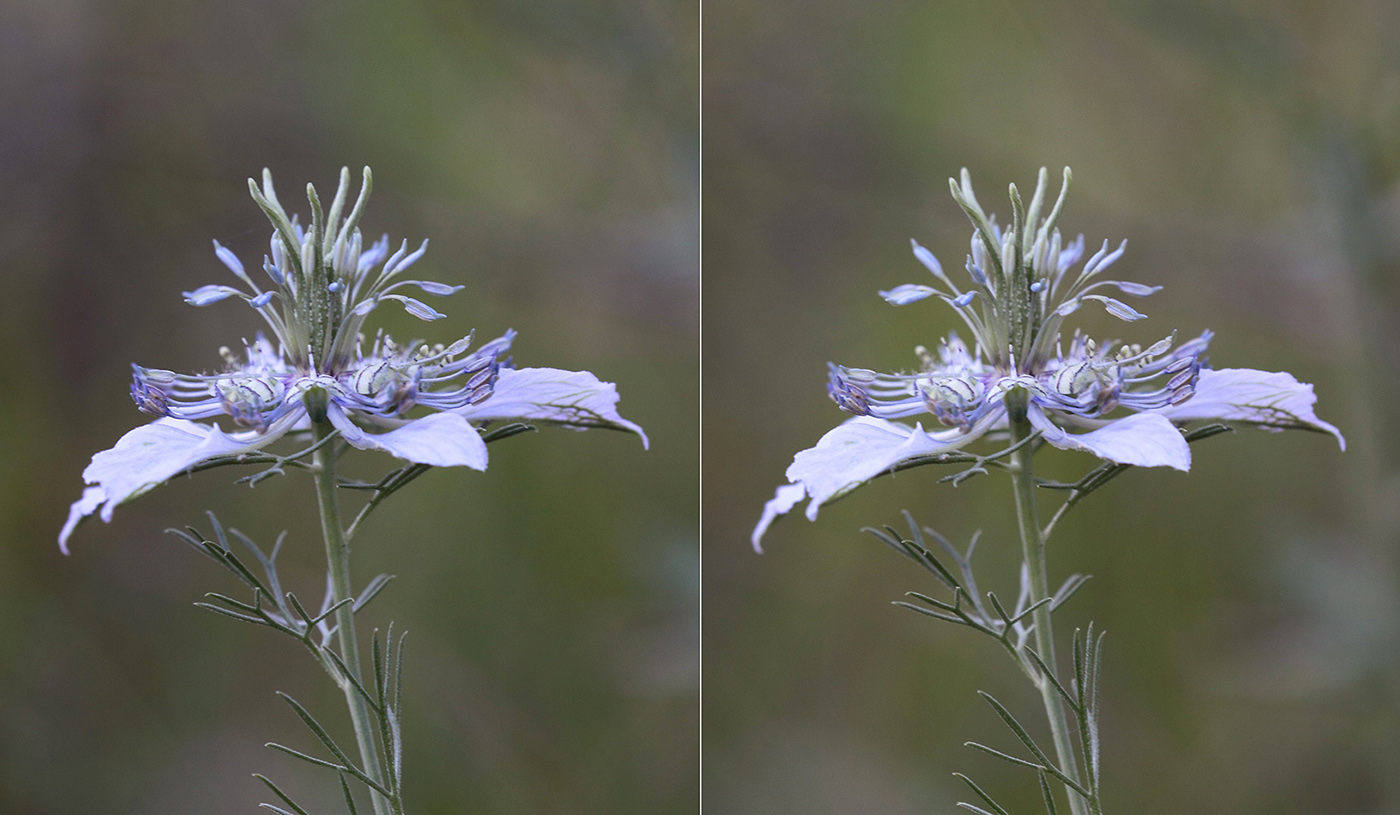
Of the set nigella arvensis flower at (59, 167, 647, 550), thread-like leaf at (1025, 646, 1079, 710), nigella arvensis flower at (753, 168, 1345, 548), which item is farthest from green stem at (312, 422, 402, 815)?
thread-like leaf at (1025, 646, 1079, 710)

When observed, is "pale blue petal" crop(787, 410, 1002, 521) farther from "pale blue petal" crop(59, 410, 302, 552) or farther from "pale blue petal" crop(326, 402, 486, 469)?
"pale blue petal" crop(59, 410, 302, 552)

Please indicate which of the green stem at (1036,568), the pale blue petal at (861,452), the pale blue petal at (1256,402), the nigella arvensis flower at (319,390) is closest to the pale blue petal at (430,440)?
the nigella arvensis flower at (319,390)

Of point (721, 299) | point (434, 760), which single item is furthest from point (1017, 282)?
point (434, 760)

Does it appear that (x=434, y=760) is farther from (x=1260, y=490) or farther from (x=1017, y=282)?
(x=1260, y=490)

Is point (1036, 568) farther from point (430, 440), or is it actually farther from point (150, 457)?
point (150, 457)

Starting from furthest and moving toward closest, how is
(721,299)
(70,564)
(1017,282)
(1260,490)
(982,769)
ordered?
(721,299), (982,769), (1260,490), (70,564), (1017,282)
